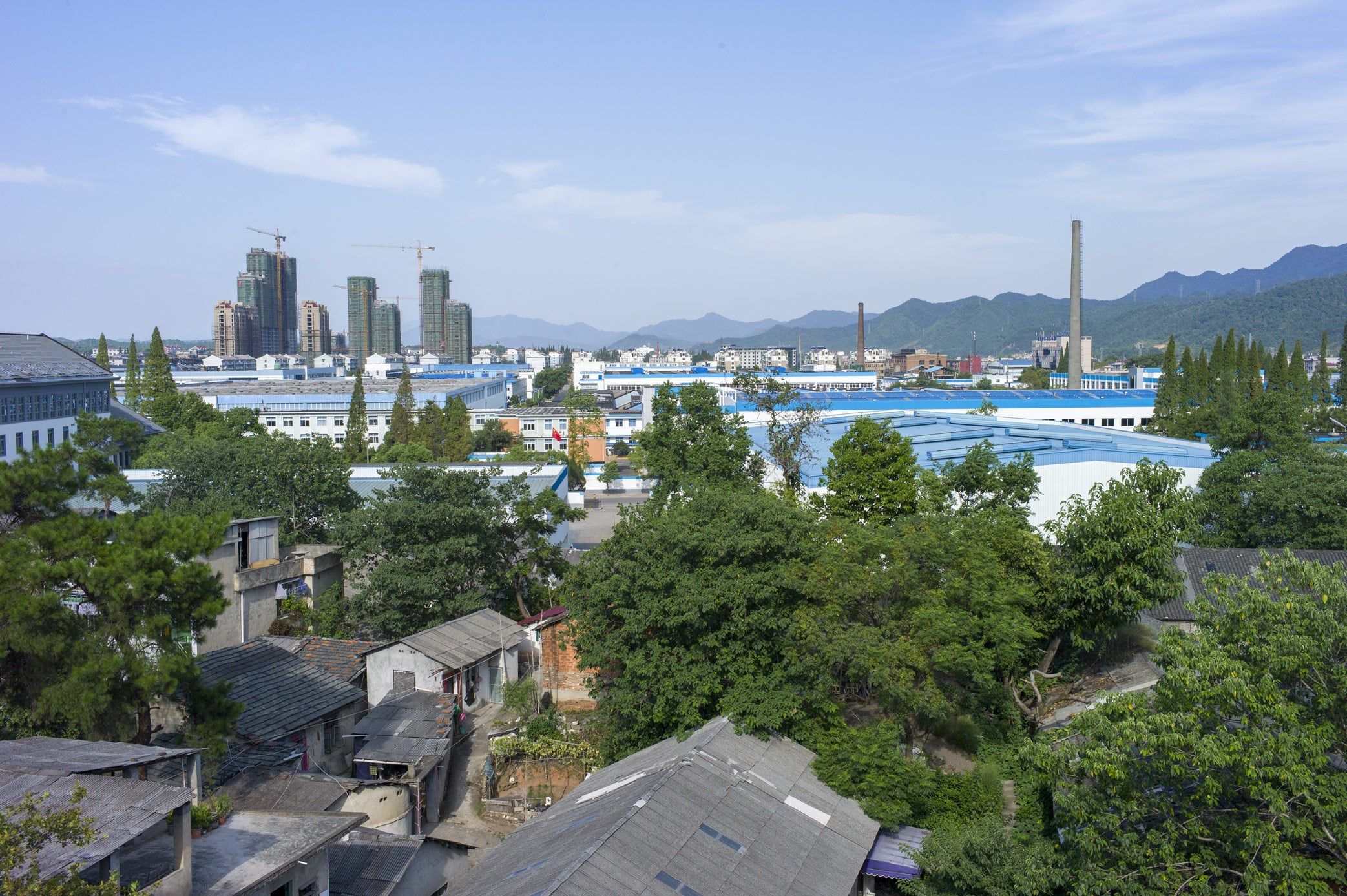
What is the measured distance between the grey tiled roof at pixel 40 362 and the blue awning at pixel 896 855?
105ft

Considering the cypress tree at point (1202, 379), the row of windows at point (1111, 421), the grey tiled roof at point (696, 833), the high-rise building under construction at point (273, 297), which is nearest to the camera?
the grey tiled roof at point (696, 833)

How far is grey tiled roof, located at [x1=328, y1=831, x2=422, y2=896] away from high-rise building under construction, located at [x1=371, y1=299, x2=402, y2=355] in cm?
13864

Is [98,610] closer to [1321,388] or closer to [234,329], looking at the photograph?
[1321,388]

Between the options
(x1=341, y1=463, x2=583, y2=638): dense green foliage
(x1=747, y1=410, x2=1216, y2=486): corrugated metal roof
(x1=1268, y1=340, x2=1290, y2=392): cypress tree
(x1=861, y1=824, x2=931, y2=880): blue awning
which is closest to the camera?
(x1=861, y1=824, x2=931, y2=880): blue awning

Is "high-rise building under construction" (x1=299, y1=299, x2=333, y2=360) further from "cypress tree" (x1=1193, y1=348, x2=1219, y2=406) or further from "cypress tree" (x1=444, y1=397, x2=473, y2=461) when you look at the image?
"cypress tree" (x1=1193, y1=348, x2=1219, y2=406)

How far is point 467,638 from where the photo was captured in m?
16.1

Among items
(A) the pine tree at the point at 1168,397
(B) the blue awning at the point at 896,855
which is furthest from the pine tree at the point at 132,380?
(A) the pine tree at the point at 1168,397

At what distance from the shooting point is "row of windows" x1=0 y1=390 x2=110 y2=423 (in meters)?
31.1

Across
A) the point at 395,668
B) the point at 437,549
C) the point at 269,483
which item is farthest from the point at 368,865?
the point at 269,483

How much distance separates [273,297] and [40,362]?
108 meters

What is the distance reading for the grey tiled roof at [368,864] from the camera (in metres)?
9.54

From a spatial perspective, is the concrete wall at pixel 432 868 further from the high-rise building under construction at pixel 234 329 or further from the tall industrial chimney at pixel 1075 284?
the high-rise building under construction at pixel 234 329

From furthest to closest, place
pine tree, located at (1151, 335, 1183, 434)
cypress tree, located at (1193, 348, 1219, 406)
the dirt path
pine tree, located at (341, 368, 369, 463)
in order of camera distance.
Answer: cypress tree, located at (1193, 348, 1219, 406) → pine tree, located at (1151, 335, 1183, 434) → pine tree, located at (341, 368, 369, 463) → the dirt path

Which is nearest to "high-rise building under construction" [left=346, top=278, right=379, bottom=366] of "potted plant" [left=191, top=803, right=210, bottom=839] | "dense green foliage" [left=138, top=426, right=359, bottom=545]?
"dense green foliage" [left=138, top=426, right=359, bottom=545]
